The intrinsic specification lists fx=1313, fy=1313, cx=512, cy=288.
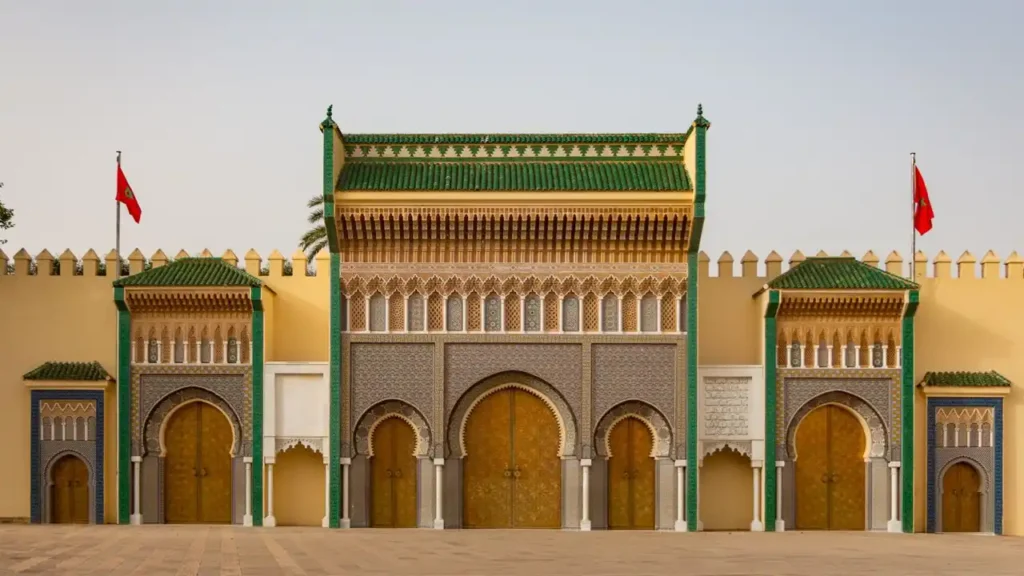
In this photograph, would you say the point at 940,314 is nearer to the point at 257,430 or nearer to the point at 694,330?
the point at 694,330

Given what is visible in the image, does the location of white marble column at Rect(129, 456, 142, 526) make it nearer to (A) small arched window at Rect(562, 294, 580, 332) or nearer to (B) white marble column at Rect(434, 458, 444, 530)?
(B) white marble column at Rect(434, 458, 444, 530)

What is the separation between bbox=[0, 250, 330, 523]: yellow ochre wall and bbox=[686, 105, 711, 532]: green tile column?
665cm

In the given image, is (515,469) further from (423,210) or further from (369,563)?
(369,563)

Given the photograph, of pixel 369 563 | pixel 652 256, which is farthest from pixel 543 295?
pixel 369 563

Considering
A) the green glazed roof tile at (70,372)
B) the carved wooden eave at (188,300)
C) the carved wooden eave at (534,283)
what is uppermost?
the carved wooden eave at (534,283)

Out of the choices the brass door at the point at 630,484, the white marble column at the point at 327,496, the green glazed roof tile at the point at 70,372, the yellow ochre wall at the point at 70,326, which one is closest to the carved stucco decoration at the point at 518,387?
the brass door at the point at 630,484

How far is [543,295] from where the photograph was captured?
23391 millimetres

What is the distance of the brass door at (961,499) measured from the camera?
23.6m

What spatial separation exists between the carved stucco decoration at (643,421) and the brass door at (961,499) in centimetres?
509

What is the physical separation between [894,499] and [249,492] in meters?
11.4

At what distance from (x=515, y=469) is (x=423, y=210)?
4.88 metres

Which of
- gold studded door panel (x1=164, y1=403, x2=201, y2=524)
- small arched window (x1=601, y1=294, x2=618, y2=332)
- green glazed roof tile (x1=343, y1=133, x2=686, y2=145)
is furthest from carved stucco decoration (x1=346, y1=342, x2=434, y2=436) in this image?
green glazed roof tile (x1=343, y1=133, x2=686, y2=145)

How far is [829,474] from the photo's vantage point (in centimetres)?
2352

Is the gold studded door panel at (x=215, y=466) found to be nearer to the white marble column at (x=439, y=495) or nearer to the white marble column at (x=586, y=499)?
the white marble column at (x=439, y=495)
